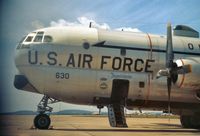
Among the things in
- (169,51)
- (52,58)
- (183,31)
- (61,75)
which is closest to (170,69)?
(169,51)

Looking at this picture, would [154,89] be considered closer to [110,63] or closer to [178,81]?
[178,81]

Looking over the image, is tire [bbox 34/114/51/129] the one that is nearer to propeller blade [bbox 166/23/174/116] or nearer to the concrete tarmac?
the concrete tarmac

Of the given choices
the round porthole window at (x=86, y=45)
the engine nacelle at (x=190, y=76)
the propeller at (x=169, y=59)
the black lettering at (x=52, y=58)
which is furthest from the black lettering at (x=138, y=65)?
the black lettering at (x=52, y=58)

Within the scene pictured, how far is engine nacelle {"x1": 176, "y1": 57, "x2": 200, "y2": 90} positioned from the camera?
73.4ft

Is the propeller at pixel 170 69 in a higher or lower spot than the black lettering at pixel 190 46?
lower

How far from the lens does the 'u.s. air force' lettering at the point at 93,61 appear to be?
22234 millimetres

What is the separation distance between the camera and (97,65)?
23016 mm

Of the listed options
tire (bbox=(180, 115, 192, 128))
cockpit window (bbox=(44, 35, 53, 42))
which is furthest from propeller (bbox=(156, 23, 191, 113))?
cockpit window (bbox=(44, 35, 53, 42))

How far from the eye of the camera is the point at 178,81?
2259 cm

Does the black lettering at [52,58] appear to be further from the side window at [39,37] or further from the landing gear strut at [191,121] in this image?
the landing gear strut at [191,121]

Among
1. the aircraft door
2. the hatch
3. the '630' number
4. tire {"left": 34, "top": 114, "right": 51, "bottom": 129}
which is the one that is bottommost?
tire {"left": 34, "top": 114, "right": 51, "bottom": 129}

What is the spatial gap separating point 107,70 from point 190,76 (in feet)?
17.6

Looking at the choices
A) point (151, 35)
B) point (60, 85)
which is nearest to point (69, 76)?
point (60, 85)

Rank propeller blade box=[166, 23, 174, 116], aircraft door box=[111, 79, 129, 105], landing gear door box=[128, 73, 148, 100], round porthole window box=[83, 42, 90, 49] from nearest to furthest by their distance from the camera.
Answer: propeller blade box=[166, 23, 174, 116]
round porthole window box=[83, 42, 90, 49]
aircraft door box=[111, 79, 129, 105]
landing gear door box=[128, 73, 148, 100]
